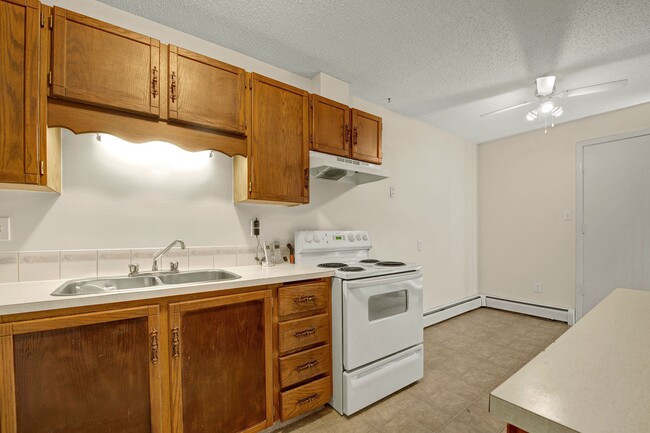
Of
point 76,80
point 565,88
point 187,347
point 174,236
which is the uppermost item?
point 565,88

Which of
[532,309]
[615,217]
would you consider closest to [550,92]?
[615,217]

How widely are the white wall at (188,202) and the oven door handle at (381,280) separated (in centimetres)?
75

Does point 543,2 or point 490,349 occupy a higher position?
point 543,2

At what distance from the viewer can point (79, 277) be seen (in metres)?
1.57

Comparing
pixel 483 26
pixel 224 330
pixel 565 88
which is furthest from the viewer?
pixel 565 88

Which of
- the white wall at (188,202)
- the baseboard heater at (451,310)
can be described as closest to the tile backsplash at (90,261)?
the white wall at (188,202)

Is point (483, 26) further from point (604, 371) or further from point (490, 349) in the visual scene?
point (490, 349)

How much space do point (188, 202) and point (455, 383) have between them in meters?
2.37

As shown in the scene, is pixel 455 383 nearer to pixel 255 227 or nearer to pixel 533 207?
pixel 255 227

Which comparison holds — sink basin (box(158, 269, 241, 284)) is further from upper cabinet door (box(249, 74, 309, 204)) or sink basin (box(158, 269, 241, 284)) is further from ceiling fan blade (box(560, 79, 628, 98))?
Answer: ceiling fan blade (box(560, 79, 628, 98))

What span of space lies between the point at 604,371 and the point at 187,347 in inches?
59.1

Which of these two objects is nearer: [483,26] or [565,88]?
[483,26]

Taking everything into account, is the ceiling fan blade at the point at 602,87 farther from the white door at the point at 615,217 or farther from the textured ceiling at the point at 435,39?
the white door at the point at 615,217

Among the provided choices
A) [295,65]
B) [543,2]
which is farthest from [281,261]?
[543,2]
